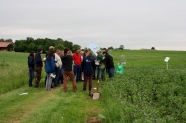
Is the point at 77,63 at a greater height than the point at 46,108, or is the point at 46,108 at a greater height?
the point at 77,63

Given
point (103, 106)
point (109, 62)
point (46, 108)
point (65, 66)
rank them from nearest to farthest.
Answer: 1. point (46, 108)
2. point (103, 106)
3. point (65, 66)
4. point (109, 62)

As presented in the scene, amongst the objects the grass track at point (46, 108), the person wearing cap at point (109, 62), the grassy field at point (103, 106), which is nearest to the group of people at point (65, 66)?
the person wearing cap at point (109, 62)

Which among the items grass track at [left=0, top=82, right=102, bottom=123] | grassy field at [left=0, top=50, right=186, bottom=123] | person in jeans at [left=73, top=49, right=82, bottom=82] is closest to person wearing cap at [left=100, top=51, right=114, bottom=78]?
person in jeans at [left=73, top=49, right=82, bottom=82]

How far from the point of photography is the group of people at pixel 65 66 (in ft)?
40.6

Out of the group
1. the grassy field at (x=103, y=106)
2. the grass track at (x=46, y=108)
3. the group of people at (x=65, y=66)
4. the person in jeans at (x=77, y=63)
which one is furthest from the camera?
the person in jeans at (x=77, y=63)

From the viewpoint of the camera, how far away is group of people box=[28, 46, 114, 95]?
12.4m

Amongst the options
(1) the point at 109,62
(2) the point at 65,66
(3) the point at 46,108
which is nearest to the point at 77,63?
(1) the point at 109,62

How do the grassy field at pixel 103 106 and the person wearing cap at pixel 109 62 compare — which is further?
the person wearing cap at pixel 109 62

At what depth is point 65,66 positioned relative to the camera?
1241cm

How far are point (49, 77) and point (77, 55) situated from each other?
2712mm

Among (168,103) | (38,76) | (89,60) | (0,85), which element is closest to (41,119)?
(168,103)

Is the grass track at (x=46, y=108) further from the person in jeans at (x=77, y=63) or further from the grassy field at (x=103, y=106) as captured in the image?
the person in jeans at (x=77, y=63)

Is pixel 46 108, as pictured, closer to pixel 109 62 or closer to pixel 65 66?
pixel 65 66

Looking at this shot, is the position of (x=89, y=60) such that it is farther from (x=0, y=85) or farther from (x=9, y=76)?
(x=9, y=76)
